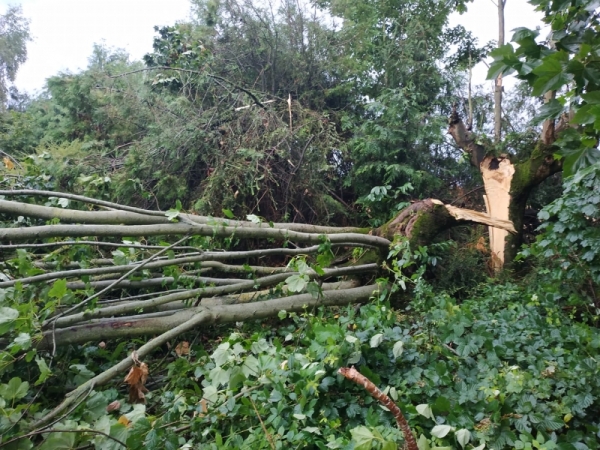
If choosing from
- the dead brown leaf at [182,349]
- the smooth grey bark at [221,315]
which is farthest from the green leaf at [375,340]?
the dead brown leaf at [182,349]

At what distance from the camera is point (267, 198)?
4750 millimetres

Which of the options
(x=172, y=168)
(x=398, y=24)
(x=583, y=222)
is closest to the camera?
(x=583, y=222)

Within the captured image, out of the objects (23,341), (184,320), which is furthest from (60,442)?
(184,320)

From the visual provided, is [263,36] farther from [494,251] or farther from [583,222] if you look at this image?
[583,222]

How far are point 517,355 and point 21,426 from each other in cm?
243

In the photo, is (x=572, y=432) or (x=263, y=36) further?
(x=263, y=36)

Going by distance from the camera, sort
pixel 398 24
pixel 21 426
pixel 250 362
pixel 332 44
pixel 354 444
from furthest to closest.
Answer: pixel 332 44
pixel 398 24
pixel 250 362
pixel 21 426
pixel 354 444

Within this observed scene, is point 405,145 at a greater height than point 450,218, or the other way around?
point 405,145

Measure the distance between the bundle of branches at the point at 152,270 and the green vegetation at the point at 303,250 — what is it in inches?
0.8

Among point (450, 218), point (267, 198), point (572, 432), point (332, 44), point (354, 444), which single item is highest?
point (332, 44)

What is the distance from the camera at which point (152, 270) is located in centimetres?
307

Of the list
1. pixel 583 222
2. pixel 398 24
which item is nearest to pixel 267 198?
pixel 583 222

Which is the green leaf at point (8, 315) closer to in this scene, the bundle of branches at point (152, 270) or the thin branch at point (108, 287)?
the bundle of branches at point (152, 270)

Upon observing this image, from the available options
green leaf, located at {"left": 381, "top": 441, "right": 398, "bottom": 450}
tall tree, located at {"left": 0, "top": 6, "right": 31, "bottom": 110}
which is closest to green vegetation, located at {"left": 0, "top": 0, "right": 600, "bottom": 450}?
green leaf, located at {"left": 381, "top": 441, "right": 398, "bottom": 450}
